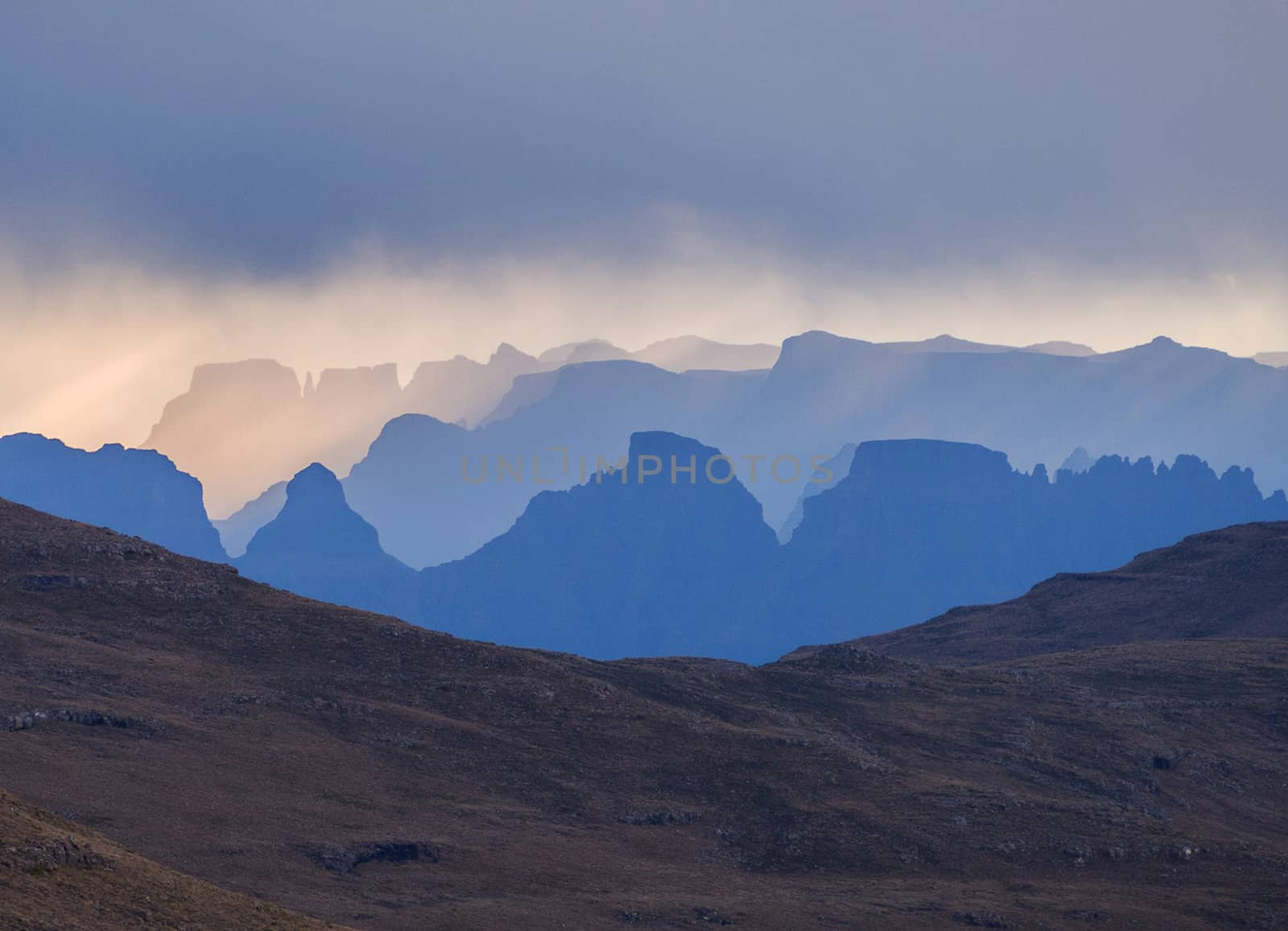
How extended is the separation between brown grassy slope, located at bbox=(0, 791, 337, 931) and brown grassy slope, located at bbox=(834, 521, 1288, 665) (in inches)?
4461

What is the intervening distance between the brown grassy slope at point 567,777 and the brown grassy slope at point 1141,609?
49939 millimetres

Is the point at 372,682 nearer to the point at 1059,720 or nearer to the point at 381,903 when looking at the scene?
the point at 381,903

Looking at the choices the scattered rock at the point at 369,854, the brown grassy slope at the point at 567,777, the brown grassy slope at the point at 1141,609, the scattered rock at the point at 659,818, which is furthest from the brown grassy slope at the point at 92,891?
the brown grassy slope at the point at 1141,609

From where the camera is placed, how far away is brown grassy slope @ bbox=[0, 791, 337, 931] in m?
28.7

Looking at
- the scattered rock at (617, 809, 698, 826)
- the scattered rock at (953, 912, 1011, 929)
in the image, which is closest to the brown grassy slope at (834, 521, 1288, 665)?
the scattered rock at (617, 809, 698, 826)

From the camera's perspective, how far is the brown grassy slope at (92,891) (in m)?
28.7

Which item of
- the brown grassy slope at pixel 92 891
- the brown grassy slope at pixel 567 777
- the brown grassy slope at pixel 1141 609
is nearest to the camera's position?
the brown grassy slope at pixel 92 891

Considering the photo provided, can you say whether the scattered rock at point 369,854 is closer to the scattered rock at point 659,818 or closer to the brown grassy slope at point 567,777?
the brown grassy slope at point 567,777

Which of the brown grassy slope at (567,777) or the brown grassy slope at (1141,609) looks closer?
the brown grassy slope at (567,777)

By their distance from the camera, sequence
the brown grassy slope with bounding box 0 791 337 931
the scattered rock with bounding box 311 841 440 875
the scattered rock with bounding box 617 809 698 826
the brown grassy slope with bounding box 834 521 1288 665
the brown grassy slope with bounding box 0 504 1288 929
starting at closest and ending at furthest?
the brown grassy slope with bounding box 0 791 337 931 → the scattered rock with bounding box 311 841 440 875 → the brown grassy slope with bounding box 0 504 1288 929 → the scattered rock with bounding box 617 809 698 826 → the brown grassy slope with bounding box 834 521 1288 665

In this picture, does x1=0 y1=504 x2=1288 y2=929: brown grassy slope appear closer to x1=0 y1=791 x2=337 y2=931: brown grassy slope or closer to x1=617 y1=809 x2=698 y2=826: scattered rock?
x1=617 y1=809 x2=698 y2=826: scattered rock

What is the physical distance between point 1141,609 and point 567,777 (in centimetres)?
10095

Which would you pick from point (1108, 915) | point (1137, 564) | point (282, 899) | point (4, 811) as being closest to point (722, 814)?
point (1108, 915)

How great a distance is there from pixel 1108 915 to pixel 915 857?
8.92 m
